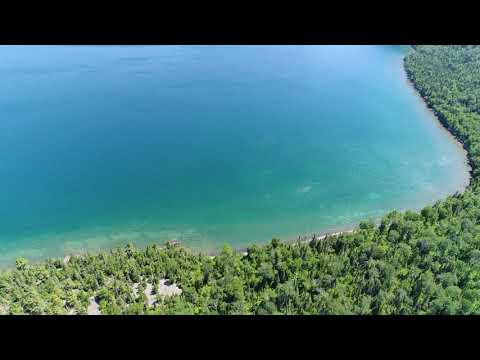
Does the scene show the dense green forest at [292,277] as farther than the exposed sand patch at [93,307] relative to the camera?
No

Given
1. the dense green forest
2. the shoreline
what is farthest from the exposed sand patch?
the shoreline

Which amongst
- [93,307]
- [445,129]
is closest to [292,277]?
[93,307]

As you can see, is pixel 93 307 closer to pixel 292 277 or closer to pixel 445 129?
pixel 292 277

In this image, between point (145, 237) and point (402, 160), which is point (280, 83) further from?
point (145, 237)

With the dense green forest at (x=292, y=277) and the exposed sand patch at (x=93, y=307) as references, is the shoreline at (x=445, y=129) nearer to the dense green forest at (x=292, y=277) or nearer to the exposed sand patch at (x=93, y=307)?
the dense green forest at (x=292, y=277)

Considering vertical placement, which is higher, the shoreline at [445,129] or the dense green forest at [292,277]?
the shoreline at [445,129]

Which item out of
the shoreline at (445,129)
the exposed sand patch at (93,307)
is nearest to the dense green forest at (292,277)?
the exposed sand patch at (93,307)

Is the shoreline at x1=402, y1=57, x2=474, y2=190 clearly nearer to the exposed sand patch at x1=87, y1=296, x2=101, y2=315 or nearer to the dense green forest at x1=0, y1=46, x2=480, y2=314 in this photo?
the dense green forest at x1=0, y1=46, x2=480, y2=314

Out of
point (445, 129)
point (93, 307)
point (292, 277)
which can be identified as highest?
point (445, 129)
